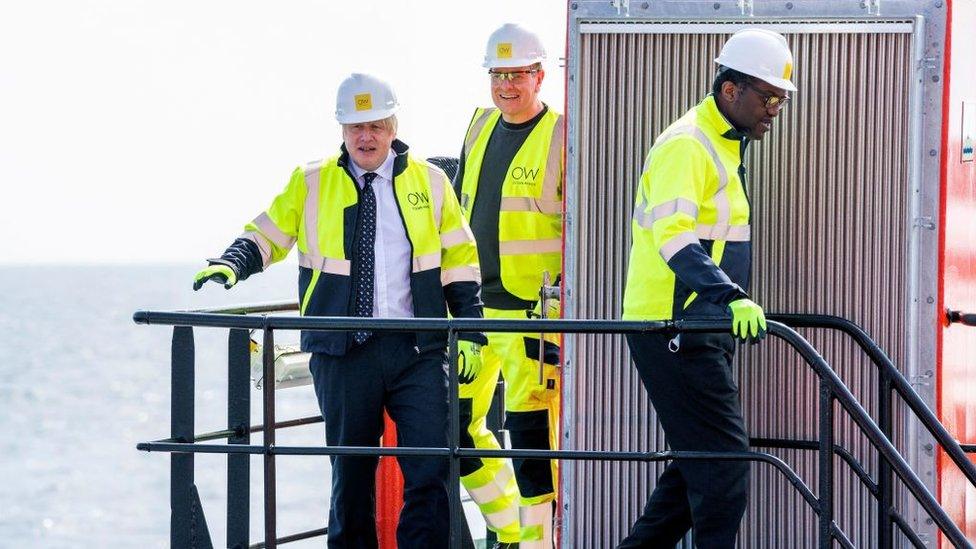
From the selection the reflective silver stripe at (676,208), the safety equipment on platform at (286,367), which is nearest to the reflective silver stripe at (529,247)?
the safety equipment on platform at (286,367)

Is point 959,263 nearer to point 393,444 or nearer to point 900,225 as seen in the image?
point 900,225

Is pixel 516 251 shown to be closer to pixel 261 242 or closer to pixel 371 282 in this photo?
pixel 371 282

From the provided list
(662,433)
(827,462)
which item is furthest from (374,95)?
(827,462)

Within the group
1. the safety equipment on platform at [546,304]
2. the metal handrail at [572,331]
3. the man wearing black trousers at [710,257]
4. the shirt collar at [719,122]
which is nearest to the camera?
the metal handrail at [572,331]

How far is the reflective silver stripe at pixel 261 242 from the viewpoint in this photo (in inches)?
246

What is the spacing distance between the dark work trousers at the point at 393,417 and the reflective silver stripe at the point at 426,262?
293mm

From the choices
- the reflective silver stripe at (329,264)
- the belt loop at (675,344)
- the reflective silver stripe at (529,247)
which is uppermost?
the reflective silver stripe at (529,247)

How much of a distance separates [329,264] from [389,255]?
22 cm

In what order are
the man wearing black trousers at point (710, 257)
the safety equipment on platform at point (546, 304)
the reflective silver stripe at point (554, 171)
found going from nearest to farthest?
the man wearing black trousers at point (710, 257) < the safety equipment on platform at point (546, 304) < the reflective silver stripe at point (554, 171)

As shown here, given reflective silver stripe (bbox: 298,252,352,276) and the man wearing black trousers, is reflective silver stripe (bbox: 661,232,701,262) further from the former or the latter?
reflective silver stripe (bbox: 298,252,352,276)

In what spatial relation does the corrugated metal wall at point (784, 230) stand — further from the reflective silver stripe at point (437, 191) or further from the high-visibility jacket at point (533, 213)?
the high-visibility jacket at point (533, 213)

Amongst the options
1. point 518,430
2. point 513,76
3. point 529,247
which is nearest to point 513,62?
point 513,76

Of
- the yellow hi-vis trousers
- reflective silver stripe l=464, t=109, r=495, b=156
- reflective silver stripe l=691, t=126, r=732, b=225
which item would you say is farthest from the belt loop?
reflective silver stripe l=464, t=109, r=495, b=156

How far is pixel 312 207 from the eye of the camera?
625 centimetres
